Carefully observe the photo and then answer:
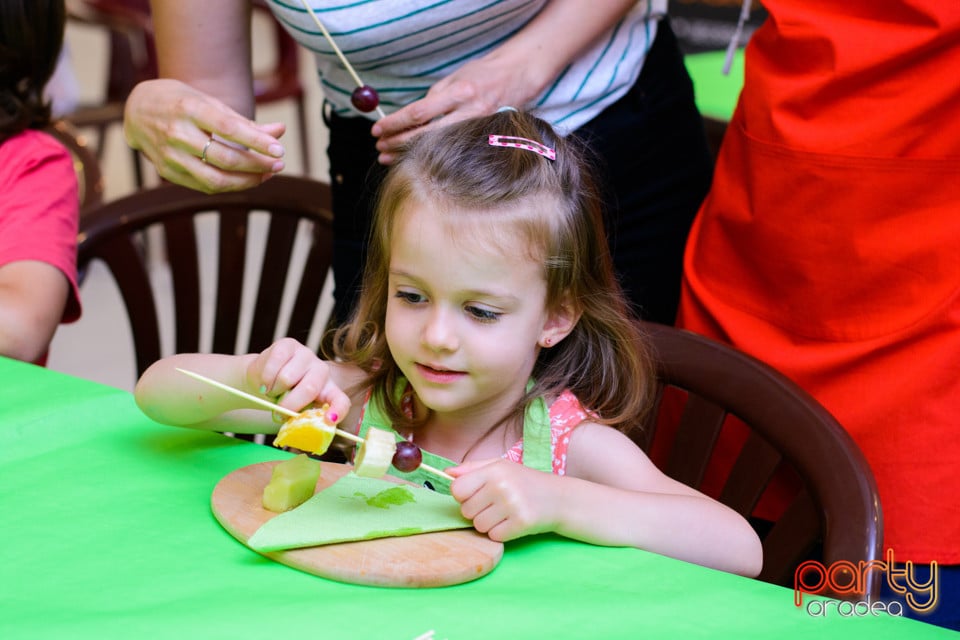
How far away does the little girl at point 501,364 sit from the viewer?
104cm

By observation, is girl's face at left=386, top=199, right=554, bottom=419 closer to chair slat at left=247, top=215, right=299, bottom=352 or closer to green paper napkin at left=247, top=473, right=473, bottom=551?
green paper napkin at left=247, top=473, right=473, bottom=551

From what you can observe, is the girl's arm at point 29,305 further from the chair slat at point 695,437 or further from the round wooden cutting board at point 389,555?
the chair slat at point 695,437

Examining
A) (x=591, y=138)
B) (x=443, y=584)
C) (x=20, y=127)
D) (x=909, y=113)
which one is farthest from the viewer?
(x=20, y=127)

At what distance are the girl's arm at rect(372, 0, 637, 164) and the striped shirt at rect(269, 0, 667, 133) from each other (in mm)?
44

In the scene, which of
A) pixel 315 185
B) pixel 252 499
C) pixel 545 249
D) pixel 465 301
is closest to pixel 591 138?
pixel 545 249

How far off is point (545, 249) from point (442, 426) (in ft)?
0.87

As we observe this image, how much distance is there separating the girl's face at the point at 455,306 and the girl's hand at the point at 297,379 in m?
0.11

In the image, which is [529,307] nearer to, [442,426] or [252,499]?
[442,426]

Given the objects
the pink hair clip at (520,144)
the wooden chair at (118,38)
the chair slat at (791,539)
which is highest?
the pink hair clip at (520,144)

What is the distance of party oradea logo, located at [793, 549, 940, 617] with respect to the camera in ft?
2.99

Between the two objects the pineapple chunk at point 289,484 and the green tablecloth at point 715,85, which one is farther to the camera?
the green tablecloth at point 715,85

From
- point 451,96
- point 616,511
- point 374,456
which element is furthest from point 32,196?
point 616,511

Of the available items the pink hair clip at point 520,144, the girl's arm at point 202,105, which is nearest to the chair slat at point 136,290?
the girl's arm at point 202,105

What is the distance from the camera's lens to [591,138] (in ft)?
4.77
